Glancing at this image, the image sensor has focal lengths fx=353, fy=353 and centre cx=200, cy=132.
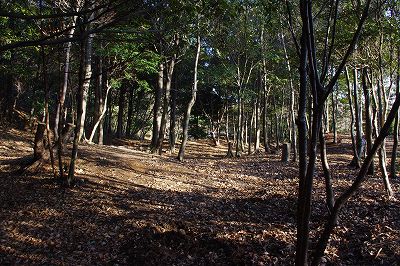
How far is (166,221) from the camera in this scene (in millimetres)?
7996

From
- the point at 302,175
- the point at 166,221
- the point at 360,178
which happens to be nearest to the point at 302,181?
the point at 302,175

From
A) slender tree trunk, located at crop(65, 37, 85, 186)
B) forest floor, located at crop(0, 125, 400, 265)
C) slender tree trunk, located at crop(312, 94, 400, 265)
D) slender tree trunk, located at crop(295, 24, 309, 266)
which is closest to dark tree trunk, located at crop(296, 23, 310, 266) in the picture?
slender tree trunk, located at crop(295, 24, 309, 266)

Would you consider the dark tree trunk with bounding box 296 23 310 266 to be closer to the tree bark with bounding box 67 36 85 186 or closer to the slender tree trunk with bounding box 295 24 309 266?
the slender tree trunk with bounding box 295 24 309 266

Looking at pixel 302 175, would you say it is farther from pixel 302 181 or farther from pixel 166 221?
pixel 166 221

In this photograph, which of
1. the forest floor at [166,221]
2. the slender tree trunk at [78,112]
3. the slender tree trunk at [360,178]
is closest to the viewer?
the slender tree trunk at [360,178]

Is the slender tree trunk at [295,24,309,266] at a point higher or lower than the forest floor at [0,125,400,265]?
higher

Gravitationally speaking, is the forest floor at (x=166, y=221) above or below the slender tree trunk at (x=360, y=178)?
below

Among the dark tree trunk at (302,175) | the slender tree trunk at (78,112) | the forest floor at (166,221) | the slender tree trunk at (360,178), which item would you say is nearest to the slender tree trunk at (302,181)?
the dark tree trunk at (302,175)

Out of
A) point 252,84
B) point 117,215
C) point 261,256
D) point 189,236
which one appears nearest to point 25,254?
point 117,215

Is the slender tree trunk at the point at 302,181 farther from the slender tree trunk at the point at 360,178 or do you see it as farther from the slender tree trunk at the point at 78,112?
the slender tree trunk at the point at 78,112

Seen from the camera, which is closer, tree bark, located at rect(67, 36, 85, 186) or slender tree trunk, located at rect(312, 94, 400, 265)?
slender tree trunk, located at rect(312, 94, 400, 265)

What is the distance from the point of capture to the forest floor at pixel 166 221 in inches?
259

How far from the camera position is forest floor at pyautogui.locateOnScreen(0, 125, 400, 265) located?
6.57 metres

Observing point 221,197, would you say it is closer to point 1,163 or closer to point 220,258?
point 220,258
